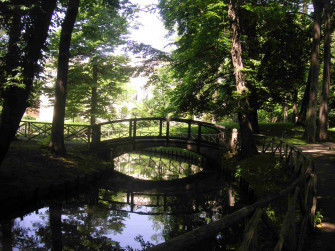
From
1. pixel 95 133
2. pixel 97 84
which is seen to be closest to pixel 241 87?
pixel 95 133

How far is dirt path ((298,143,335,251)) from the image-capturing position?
5.00 metres

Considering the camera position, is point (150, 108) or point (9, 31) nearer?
point (9, 31)

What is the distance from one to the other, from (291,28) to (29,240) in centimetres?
2092

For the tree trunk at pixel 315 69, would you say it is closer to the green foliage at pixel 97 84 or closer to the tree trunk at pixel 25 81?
the green foliage at pixel 97 84

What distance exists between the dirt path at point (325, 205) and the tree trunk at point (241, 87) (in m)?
3.25

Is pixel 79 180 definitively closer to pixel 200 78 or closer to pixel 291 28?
pixel 200 78

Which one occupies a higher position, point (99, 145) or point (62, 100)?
point (62, 100)

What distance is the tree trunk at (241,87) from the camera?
13367mm

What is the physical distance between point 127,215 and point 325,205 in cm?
695

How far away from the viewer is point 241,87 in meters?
13.6

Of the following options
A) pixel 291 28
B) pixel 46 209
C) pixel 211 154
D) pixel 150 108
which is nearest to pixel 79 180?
pixel 46 209

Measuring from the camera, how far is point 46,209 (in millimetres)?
10008

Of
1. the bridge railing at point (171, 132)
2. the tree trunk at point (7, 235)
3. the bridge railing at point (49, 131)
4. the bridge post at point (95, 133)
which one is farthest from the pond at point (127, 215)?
the bridge railing at point (49, 131)

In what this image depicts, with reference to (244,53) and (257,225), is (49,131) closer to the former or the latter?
(244,53)
